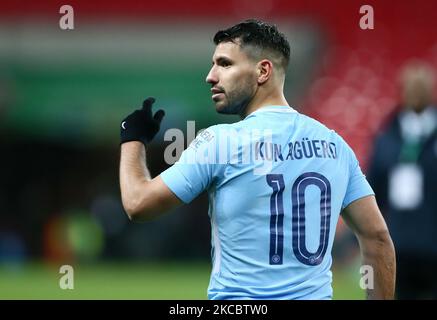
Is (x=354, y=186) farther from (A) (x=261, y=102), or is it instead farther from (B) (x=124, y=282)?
(B) (x=124, y=282)

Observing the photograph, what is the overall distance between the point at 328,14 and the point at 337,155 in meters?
14.9

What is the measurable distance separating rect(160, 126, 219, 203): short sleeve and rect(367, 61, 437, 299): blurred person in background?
3.58 metres

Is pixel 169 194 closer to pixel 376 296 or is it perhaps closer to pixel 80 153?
pixel 376 296

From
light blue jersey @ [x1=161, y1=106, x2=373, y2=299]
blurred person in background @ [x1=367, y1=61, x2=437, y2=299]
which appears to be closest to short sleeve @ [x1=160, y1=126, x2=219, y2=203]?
light blue jersey @ [x1=161, y1=106, x2=373, y2=299]

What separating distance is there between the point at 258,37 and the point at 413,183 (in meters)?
3.33

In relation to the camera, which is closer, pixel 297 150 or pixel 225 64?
pixel 297 150

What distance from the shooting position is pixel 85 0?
1917 centimetres

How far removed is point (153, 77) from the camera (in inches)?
714

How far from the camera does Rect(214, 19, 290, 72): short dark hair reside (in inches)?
178

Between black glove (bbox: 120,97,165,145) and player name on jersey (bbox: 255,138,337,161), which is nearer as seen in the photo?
player name on jersey (bbox: 255,138,337,161)

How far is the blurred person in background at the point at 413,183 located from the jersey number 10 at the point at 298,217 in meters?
3.21

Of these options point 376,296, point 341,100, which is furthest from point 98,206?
point 376,296

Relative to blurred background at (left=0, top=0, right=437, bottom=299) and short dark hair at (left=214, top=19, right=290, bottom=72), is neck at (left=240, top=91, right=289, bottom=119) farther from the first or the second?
blurred background at (left=0, top=0, right=437, bottom=299)

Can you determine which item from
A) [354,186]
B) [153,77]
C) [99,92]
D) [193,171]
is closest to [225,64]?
[193,171]
